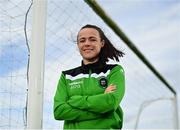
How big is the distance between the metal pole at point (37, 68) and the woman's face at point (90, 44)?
9.8 inches

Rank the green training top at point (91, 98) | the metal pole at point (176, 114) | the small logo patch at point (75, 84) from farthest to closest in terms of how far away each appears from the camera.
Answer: the metal pole at point (176, 114), the small logo patch at point (75, 84), the green training top at point (91, 98)

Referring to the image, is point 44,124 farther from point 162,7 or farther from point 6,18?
point 162,7

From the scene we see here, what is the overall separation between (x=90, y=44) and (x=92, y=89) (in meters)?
0.25

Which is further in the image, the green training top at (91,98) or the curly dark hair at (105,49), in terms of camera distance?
the curly dark hair at (105,49)

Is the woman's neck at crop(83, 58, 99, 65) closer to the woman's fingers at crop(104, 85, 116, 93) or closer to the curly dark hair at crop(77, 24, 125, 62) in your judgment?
the curly dark hair at crop(77, 24, 125, 62)

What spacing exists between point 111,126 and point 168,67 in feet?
7.73

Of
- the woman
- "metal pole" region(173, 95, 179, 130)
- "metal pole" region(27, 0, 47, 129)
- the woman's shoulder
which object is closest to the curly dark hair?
the woman

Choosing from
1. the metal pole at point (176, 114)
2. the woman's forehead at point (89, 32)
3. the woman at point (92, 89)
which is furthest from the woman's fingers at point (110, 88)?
the metal pole at point (176, 114)

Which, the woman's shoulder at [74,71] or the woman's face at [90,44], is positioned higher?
the woman's face at [90,44]

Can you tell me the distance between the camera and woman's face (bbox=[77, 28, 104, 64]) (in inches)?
81.9

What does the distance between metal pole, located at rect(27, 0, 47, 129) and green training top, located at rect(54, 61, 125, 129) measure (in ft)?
0.38

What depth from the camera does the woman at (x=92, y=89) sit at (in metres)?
1.94

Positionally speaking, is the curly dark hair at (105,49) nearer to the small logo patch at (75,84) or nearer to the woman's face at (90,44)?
the woman's face at (90,44)

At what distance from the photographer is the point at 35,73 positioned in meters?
2.14
